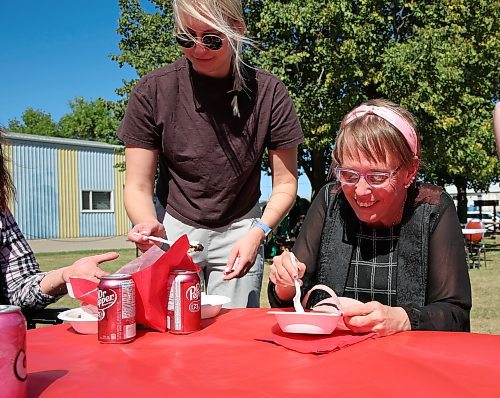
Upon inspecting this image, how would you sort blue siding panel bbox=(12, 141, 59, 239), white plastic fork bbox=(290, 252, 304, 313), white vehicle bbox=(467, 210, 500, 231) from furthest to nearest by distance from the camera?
white vehicle bbox=(467, 210, 500, 231)
blue siding panel bbox=(12, 141, 59, 239)
white plastic fork bbox=(290, 252, 304, 313)

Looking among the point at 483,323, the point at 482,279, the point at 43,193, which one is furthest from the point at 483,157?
the point at 43,193

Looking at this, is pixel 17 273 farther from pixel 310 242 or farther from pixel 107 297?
pixel 310 242

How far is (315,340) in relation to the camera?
1473 mm

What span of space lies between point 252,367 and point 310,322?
256mm

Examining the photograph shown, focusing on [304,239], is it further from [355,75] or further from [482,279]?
[355,75]

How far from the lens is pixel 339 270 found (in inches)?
77.4

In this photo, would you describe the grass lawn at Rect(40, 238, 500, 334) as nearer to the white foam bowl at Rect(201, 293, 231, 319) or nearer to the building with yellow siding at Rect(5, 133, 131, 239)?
the white foam bowl at Rect(201, 293, 231, 319)

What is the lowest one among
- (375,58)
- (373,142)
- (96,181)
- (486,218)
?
(486,218)

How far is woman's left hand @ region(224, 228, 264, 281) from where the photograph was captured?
6.26 ft

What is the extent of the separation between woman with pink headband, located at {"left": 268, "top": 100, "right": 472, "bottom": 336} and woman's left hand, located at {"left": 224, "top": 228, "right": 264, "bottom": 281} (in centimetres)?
11

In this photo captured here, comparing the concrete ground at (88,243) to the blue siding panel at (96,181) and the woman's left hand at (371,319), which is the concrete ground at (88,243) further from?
the woman's left hand at (371,319)

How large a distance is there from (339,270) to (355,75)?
963 cm

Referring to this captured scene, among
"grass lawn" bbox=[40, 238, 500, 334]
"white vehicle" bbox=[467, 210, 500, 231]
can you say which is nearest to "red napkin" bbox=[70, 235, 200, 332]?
"grass lawn" bbox=[40, 238, 500, 334]

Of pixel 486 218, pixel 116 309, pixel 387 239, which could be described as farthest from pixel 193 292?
pixel 486 218
